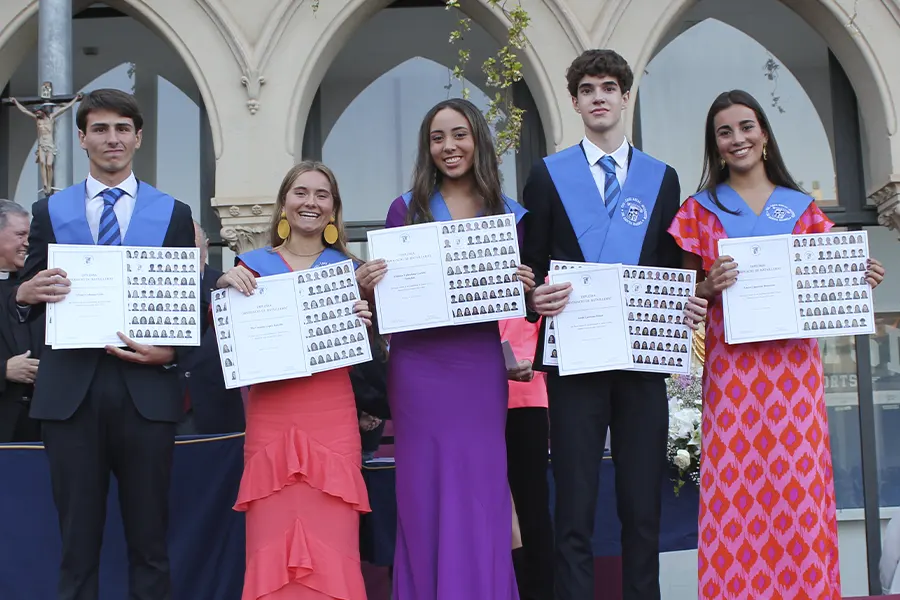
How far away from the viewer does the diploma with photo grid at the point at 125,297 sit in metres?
3.26

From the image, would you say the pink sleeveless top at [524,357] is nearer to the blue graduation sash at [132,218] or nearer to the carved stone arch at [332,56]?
the blue graduation sash at [132,218]

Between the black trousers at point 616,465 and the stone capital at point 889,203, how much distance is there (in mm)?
4765

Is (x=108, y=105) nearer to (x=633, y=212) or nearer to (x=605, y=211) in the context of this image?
(x=605, y=211)

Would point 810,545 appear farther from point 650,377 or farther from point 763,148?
point 763,148

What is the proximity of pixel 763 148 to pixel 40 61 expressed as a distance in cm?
423

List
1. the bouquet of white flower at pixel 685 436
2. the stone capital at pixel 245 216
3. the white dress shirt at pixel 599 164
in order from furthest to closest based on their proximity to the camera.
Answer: the stone capital at pixel 245 216
the bouquet of white flower at pixel 685 436
the white dress shirt at pixel 599 164

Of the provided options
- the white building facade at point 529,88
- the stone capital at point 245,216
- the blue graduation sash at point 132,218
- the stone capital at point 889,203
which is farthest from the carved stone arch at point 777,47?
the blue graduation sash at point 132,218

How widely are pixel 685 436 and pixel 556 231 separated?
1.52m

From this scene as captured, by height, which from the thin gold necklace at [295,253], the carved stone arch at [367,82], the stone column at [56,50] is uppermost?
the carved stone arch at [367,82]

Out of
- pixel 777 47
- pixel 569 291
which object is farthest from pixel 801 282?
pixel 777 47

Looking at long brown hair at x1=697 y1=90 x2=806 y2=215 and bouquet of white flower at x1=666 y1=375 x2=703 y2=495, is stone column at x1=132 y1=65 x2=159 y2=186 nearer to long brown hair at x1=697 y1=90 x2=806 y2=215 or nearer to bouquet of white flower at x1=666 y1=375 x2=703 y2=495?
bouquet of white flower at x1=666 y1=375 x2=703 y2=495

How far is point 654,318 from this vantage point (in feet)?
10.9

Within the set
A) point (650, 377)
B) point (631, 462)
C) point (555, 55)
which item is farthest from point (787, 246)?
point (555, 55)

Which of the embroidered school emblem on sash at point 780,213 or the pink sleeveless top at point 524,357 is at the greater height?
the embroidered school emblem on sash at point 780,213
